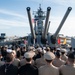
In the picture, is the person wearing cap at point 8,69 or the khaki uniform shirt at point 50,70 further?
the person wearing cap at point 8,69

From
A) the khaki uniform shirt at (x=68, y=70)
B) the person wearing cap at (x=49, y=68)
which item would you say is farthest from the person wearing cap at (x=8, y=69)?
the khaki uniform shirt at (x=68, y=70)

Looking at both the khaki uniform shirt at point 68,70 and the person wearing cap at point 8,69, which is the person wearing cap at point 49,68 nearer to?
the khaki uniform shirt at point 68,70

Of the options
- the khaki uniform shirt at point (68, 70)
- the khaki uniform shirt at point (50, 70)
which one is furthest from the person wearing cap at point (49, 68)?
the khaki uniform shirt at point (68, 70)

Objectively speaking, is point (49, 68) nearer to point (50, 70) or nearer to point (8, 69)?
point (50, 70)

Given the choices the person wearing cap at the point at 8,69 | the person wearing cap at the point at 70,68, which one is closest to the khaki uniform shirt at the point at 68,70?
the person wearing cap at the point at 70,68

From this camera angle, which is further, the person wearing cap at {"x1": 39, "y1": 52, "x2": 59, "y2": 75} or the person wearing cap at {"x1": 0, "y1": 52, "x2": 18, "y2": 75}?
the person wearing cap at {"x1": 0, "y1": 52, "x2": 18, "y2": 75}

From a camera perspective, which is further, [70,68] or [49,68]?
[70,68]

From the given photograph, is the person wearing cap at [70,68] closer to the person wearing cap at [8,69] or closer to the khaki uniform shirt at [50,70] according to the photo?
the khaki uniform shirt at [50,70]

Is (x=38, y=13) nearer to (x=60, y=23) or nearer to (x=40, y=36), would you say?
(x=40, y=36)

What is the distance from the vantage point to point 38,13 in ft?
118

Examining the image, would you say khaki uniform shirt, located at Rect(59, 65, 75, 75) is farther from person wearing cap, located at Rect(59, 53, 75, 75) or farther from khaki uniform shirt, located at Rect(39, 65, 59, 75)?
khaki uniform shirt, located at Rect(39, 65, 59, 75)

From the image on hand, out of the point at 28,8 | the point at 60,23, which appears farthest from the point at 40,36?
the point at 28,8

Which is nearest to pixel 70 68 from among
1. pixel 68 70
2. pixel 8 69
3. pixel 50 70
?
pixel 68 70

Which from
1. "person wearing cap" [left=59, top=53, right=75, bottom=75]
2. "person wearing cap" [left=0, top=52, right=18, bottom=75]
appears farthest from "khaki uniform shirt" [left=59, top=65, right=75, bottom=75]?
"person wearing cap" [left=0, top=52, right=18, bottom=75]
